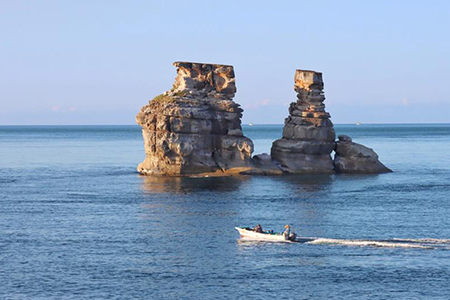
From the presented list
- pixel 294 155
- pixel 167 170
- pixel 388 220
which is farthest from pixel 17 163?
pixel 388 220

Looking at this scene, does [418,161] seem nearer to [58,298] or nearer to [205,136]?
[205,136]

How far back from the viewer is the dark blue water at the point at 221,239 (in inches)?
2197

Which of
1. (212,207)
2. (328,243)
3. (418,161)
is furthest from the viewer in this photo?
(418,161)

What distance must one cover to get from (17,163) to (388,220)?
362 feet

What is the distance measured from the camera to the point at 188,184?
114 meters

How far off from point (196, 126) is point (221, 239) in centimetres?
5099

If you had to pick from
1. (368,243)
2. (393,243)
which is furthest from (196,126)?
(393,243)

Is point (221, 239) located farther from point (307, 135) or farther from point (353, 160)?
point (353, 160)

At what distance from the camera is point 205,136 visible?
404ft

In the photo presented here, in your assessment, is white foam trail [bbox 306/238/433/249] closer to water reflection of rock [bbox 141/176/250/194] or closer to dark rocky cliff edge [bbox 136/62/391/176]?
water reflection of rock [bbox 141/176/250/194]

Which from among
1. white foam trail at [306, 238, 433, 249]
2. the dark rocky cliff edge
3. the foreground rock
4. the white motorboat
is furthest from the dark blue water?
the foreground rock

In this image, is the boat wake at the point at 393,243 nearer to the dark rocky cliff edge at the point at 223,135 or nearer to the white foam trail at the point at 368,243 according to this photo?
the white foam trail at the point at 368,243

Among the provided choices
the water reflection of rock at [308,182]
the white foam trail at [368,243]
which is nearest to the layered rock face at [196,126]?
the water reflection of rock at [308,182]

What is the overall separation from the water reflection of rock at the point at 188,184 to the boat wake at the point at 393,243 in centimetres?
3821
